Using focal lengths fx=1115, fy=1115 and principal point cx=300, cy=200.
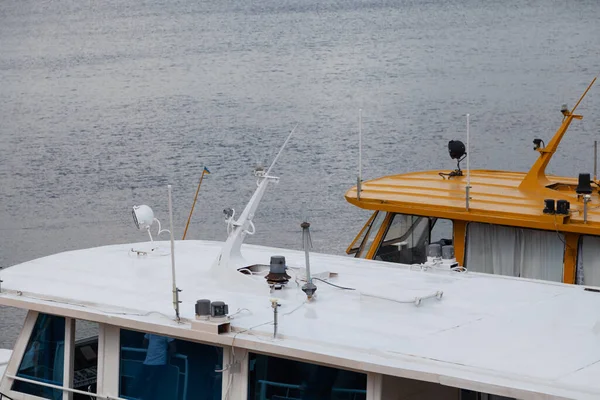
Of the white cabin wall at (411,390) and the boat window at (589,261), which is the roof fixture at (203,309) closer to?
the white cabin wall at (411,390)

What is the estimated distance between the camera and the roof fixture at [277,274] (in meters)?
9.91

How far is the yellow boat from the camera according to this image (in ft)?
41.0

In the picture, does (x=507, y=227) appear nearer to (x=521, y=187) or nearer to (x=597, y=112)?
(x=521, y=187)

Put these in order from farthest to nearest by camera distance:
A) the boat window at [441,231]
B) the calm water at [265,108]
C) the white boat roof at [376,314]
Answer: the calm water at [265,108] < the boat window at [441,231] < the white boat roof at [376,314]

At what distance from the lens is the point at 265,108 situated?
154ft

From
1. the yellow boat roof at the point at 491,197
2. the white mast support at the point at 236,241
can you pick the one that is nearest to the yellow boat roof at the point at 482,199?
the yellow boat roof at the point at 491,197

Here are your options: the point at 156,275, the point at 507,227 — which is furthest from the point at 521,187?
the point at 156,275

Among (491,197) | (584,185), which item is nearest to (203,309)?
(491,197)

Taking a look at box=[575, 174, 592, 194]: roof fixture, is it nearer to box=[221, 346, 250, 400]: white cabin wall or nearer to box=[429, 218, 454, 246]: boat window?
box=[429, 218, 454, 246]: boat window

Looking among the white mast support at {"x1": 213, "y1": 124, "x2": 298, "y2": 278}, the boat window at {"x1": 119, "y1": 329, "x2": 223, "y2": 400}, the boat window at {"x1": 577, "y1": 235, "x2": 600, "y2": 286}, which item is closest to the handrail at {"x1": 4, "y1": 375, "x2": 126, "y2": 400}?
the boat window at {"x1": 119, "y1": 329, "x2": 223, "y2": 400}

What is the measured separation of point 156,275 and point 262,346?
2563 millimetres

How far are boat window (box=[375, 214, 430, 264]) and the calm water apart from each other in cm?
813

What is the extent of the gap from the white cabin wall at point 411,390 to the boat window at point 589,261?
4353mm

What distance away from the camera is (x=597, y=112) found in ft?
135
